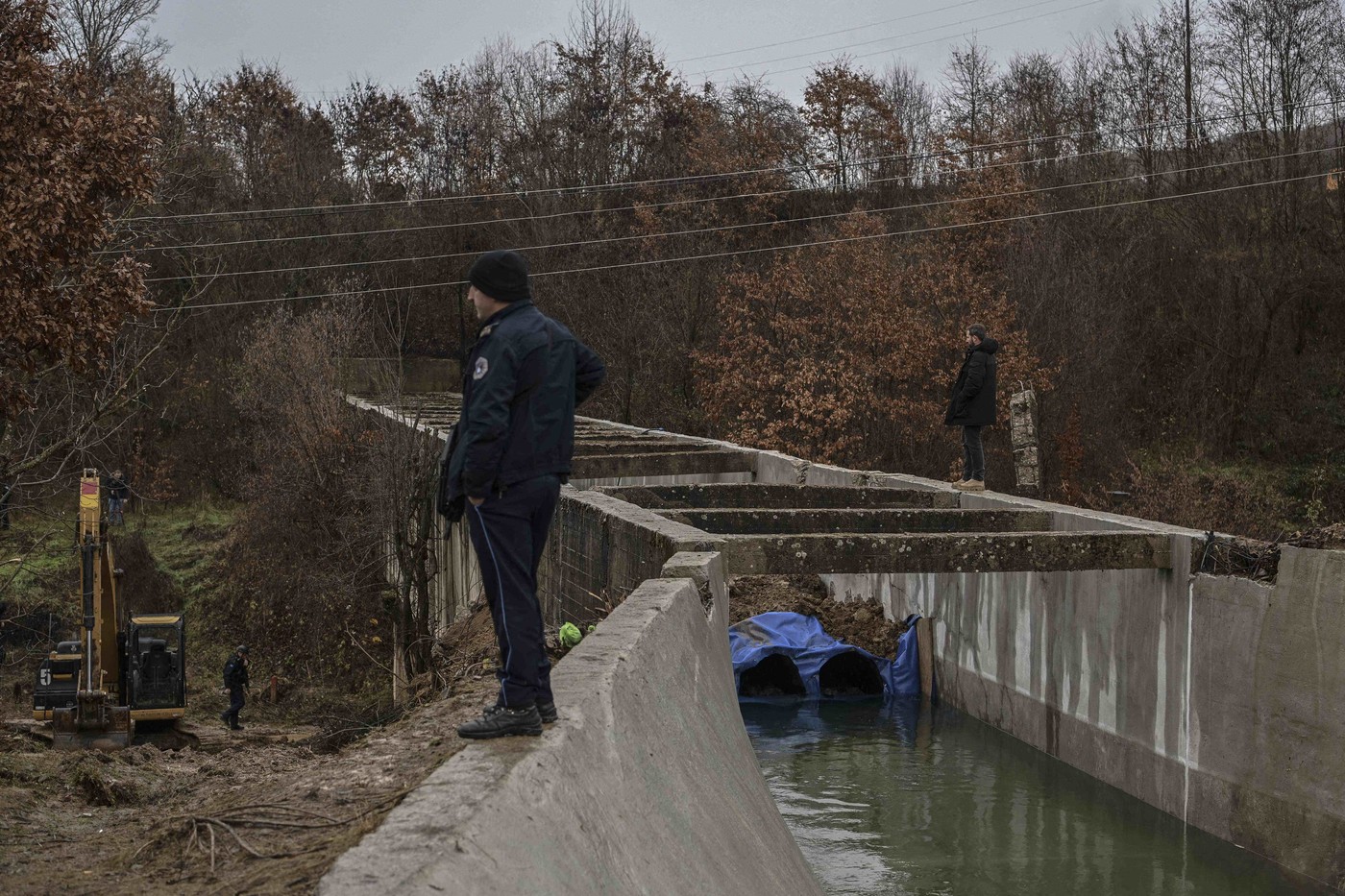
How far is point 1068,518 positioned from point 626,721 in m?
10.4

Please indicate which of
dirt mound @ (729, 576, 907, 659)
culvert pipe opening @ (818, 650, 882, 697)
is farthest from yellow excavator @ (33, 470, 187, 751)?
culvert pipe opening @ (818, 650, 882, 697)

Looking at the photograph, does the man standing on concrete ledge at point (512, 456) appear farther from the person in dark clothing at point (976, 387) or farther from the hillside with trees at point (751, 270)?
the hillside with trees at point (751, 270)

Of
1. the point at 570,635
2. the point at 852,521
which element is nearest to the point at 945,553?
the point at 852,521

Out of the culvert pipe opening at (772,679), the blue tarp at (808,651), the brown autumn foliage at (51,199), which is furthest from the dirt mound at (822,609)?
the brown autumn foliage at (51,199)

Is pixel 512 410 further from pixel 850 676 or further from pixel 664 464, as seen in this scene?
pixel 850 676

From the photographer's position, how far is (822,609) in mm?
23594

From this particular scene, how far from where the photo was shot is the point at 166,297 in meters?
43.3

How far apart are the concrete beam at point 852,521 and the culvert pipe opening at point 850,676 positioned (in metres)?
6.94

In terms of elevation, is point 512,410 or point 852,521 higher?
point 512,410

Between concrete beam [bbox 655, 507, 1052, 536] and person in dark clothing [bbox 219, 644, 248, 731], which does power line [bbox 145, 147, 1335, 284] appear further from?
concrete beam [bbox 655, 507, 1052, 536]

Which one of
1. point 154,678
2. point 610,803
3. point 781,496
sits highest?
point 781,496

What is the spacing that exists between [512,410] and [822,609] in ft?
63.1

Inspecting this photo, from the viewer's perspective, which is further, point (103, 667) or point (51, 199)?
point (103, 667)

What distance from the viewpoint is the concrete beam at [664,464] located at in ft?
62.6
